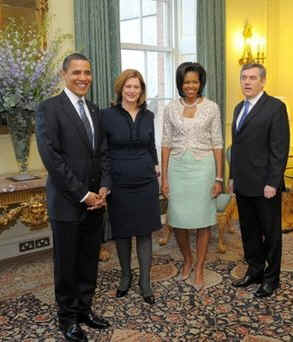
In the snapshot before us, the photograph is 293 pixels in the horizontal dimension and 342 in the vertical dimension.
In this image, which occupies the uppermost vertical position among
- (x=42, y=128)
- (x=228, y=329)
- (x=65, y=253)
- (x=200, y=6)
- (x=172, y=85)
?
(x=200, y=6)

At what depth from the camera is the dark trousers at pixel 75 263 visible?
2.23 metres

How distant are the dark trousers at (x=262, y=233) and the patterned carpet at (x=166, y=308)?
6.0 inches

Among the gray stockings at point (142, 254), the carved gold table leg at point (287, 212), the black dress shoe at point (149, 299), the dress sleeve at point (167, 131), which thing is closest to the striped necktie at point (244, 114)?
the dress sleeve at point (167, 131)

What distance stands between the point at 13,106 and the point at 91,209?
1.22 meters

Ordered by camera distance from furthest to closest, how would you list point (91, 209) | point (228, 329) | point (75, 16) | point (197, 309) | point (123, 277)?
point (75, 16), point (123, 277), point (197, 309), point (228, 329), point (91, 209)

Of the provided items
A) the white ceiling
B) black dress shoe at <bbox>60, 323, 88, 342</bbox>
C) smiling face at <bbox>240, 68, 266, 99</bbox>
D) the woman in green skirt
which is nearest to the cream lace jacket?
the woman in green skirt

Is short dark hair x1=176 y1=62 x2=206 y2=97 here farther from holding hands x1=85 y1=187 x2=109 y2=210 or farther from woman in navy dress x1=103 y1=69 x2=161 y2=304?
holding hands x1=85 y1=187 x2=109 y2=210

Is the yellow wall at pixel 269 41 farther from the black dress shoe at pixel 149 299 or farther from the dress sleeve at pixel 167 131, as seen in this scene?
the black dress shoe at pixel 149 299

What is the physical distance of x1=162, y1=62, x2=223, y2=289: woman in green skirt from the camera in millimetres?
2887

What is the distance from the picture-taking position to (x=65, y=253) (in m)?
2.23

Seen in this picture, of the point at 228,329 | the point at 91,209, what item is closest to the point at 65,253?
the point at 91,209

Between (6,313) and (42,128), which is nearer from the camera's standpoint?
(42,128)

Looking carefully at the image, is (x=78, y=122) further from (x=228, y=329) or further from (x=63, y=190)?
(x=228, y=329)

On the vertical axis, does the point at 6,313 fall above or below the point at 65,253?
below
